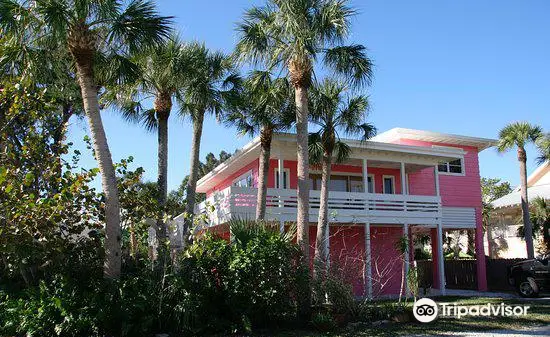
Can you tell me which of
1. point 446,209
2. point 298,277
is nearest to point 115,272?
point 298,277

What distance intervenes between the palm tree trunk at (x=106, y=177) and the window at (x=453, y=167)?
17107 millimetres

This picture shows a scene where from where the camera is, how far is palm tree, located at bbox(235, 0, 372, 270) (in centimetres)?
1286

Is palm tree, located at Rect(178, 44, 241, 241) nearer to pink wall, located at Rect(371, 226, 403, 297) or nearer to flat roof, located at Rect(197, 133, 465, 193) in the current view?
flat roof, located at Rect(197, 133, 465, 193)

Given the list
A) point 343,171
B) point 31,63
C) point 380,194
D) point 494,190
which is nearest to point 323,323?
point 31,63

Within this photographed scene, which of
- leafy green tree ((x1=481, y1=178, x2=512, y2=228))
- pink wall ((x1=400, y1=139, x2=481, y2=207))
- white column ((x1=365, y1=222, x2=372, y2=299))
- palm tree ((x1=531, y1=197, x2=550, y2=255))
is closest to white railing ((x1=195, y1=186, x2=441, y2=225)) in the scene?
white column ((x1=365, y1=222, x2=372, y2=299))

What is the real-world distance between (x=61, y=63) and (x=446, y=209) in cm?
1672

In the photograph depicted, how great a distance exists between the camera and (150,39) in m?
11.1

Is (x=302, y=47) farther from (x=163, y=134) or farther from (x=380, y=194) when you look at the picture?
(x=380, y=194)

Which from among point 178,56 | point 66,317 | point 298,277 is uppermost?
point 178,56

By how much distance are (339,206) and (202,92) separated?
22.0ft

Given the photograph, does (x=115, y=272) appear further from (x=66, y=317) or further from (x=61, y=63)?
(x=61, y=63)

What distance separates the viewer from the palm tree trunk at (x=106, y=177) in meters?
10.6

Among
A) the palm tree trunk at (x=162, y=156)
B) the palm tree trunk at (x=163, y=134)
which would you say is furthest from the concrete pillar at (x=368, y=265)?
the palm tree trunk at (x=163, y=134)

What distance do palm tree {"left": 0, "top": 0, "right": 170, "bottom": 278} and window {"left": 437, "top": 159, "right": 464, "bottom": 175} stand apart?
16387 millimetres
